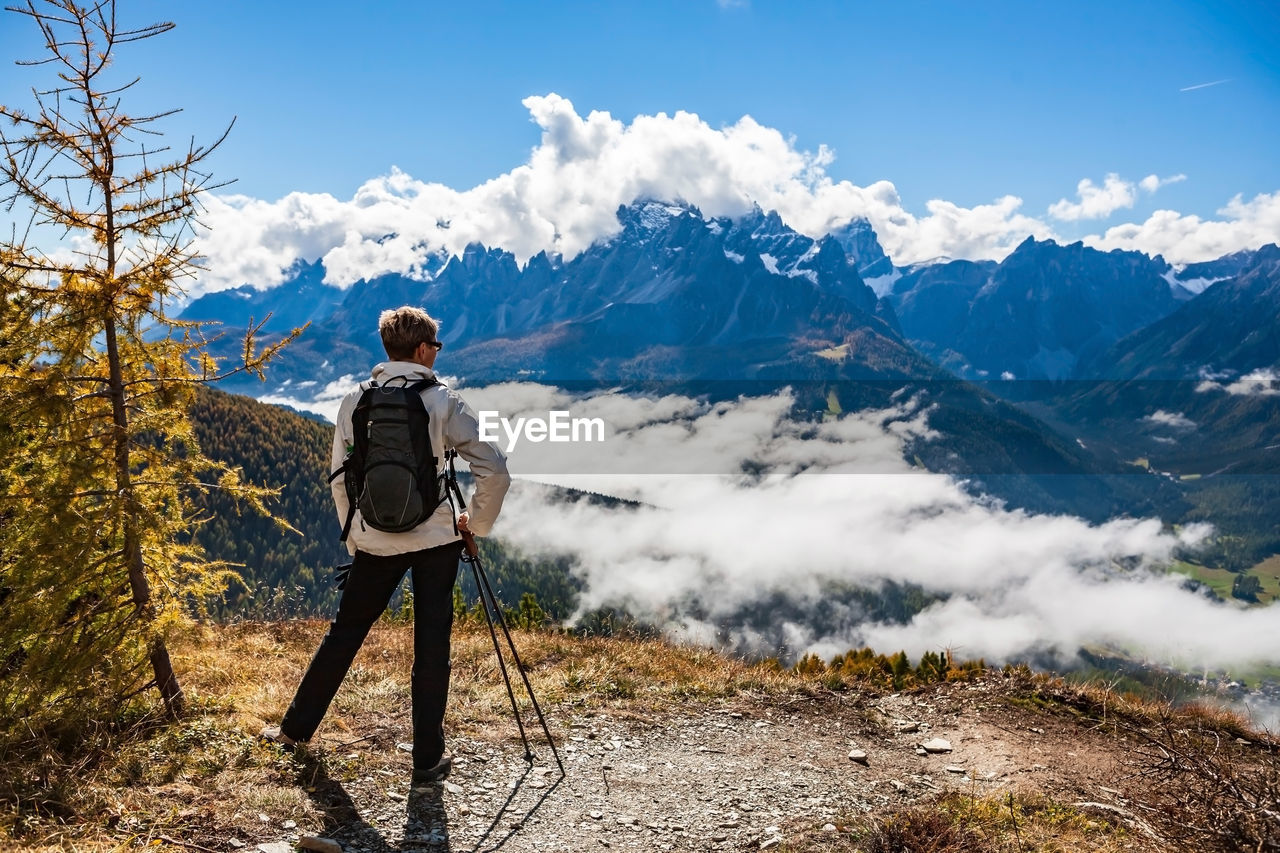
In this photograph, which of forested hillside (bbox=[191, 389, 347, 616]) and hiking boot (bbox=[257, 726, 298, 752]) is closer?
hiking boot (bbox=[257, 726, 298, 752])

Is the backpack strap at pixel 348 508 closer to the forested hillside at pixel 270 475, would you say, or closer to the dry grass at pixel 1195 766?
the dry grass at pixel 1195 766

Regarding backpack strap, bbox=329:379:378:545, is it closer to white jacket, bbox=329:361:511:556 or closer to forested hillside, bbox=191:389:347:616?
white jacket, bbox=329:361:511:556

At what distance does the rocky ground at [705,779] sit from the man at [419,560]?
1.49 feet

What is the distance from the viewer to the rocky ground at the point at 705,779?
5.62 metres

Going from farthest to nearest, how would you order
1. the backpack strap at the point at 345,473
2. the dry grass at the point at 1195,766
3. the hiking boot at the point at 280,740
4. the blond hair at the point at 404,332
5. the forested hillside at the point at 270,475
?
the forested hillside at the point at 270,475 < the hiking boot at the point at 280,740 < the blond hair at the point at 404,332 < the backpack strap at the point at 345,473 < the dry grass at the point at 1195,766

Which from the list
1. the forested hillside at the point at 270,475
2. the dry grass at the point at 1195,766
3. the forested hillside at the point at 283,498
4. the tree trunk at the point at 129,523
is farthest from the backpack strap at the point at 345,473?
the forested hillside at the point at 270,475

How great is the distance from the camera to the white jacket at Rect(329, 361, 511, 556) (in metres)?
5.91

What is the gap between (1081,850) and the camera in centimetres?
558

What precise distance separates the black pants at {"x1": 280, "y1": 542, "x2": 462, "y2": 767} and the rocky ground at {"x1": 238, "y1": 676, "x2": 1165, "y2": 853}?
0.37m

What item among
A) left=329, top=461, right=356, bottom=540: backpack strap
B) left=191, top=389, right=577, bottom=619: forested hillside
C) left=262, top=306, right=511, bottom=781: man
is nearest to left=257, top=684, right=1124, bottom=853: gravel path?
left=262, top=306, right=511, bottom=781: man

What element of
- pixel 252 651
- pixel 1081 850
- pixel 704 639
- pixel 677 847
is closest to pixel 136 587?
pixel 252 651

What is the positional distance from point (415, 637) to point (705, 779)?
324 centimetres

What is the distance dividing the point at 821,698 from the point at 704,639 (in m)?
3.88

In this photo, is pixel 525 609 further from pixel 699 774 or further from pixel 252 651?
pixel 699 774
